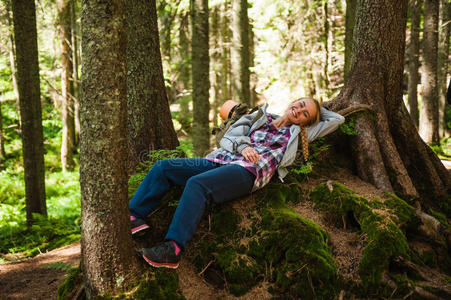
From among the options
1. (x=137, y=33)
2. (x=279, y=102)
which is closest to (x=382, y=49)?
(x=137, y=33)

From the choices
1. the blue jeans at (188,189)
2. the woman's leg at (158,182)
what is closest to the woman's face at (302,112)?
the blue jeans at (188,189)

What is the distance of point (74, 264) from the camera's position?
15.0 feet

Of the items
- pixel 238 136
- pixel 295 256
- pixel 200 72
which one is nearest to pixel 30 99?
pixel 200 72

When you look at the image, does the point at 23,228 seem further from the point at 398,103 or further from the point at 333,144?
the point at 398,103

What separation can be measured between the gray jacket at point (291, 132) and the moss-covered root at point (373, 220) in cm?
60

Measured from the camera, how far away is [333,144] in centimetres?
509

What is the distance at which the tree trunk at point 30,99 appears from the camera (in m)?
6.77

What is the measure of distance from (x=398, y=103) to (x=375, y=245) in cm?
281

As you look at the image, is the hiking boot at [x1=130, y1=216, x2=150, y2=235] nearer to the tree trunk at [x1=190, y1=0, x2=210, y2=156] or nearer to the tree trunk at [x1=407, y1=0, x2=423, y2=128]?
the tree trunk at [x1=190, y1=0, x2=210, y2=156]

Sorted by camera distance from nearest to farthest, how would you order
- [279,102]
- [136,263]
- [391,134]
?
[136,263], [391,134], [279,102]

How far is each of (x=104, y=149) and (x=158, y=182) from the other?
1058mm

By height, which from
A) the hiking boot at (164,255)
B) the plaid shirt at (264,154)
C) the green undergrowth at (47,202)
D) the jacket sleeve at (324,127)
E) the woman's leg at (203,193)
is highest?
the jacket sleeve at (324,127)

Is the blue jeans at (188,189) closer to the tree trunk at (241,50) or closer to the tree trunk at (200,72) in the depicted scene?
the tree trunk at (200,72)

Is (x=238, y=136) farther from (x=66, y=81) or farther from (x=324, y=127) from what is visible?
(x=66, y=81)
